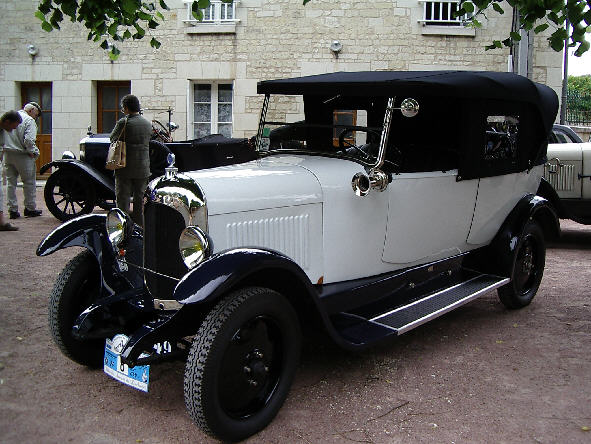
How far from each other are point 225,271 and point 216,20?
1211 cm

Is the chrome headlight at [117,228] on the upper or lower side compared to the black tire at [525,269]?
upper

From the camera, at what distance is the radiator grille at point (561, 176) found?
8109 mm

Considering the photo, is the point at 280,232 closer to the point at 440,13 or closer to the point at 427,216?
the point at 427,216

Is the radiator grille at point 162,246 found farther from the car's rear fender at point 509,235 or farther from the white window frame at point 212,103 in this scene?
→ the white window frame at point 212,103

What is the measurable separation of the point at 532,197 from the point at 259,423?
3298 millimetres

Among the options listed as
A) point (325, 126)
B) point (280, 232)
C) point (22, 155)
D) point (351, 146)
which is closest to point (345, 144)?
point (351, 146)

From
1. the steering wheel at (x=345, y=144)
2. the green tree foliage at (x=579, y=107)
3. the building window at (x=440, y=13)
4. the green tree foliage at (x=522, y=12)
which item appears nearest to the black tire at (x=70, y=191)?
the green tree foliage at (x=522, y=12)

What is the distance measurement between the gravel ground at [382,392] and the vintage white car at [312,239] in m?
0.24

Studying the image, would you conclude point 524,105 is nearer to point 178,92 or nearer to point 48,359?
point 48,359

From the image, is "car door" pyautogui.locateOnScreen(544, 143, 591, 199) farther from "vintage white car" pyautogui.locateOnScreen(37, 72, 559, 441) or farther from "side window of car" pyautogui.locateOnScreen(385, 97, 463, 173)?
"side window of car" pyautogui.locateOnScreen(385, 97, 463, 173)

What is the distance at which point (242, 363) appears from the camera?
2977 mm

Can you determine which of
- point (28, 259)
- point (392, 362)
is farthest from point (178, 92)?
point (392, 362)

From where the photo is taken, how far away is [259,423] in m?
3.01

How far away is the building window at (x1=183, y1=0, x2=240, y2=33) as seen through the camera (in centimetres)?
1372
